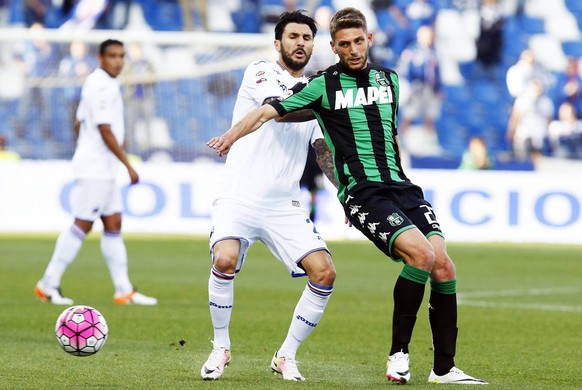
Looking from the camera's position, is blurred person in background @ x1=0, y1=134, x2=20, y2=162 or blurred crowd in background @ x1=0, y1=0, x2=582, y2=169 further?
blurred crowd in background @ x1=0, y1=0, x2=582, y2=169

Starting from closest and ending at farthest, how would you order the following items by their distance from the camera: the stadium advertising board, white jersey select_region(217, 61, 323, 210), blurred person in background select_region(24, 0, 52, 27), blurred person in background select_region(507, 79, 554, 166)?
white jersey select_region(217, 61, 323, 210)
the stadium advertising board
blurred person in background select_region(507, 79, 554, 166)
blurred person in background select_region(24, 0, 52, 27)

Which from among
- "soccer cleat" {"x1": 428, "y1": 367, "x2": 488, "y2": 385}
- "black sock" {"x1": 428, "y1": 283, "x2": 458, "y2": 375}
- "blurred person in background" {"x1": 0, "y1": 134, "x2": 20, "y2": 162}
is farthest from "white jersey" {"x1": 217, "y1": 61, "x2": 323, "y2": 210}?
"blurred person in background" {"x1": 0, "y1": 134, "x2": 20, "y2": 162}

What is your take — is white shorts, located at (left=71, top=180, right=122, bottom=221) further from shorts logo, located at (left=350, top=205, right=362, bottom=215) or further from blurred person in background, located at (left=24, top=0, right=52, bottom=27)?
blurred person in background, located at (left=24, top=0, right=52, bottom=27)

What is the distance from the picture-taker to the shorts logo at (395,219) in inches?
241

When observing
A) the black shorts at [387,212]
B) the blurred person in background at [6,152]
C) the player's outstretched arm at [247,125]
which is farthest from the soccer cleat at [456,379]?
the blurred person in background at [6,152]

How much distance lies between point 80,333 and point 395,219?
1952 mm

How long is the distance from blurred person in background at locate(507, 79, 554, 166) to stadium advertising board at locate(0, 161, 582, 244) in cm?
335

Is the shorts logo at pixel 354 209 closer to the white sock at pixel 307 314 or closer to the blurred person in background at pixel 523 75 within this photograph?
the white sock at pixel 307 314

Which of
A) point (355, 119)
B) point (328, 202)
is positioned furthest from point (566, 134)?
point (355, 119)

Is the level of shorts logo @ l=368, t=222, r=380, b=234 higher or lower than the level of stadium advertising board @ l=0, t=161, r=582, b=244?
higher

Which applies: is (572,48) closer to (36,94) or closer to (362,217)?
(36,94)

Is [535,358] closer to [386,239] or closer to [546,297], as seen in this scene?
[386,239]

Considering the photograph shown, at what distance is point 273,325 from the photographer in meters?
9.50

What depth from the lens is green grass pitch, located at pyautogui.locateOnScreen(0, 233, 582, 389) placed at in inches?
260
